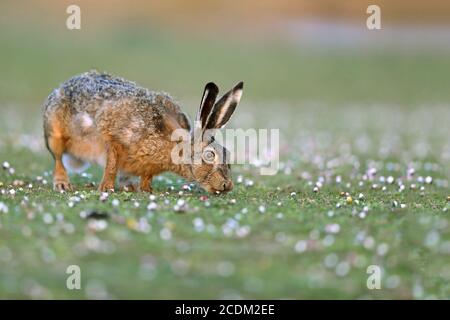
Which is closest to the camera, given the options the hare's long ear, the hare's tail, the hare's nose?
the hare's long ear

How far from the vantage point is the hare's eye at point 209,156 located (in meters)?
9.48

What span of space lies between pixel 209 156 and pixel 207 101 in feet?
2.58

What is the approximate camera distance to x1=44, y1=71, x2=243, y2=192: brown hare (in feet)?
31.0

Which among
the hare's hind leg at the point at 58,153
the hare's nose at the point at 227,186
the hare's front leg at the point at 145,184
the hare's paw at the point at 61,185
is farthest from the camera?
the hare's hind leg at the point at 58,153

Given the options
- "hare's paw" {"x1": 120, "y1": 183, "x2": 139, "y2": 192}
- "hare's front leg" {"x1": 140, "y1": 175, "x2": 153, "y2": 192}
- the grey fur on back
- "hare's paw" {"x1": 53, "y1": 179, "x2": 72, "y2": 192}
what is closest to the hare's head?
"hare's front leg" {"x1": 140, "y1": 175, "x2": 153, "y2": 192}

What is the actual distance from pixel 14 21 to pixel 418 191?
2705 cm

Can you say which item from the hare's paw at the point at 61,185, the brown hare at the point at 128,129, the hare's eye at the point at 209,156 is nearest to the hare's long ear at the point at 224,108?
the brown hare at the point at 128,129

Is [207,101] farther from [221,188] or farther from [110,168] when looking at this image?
[110,168]

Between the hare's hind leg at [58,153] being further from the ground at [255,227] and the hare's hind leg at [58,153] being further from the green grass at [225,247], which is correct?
the green grass at [225,247]

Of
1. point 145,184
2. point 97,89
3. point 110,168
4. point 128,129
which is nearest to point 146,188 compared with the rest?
point 145,184

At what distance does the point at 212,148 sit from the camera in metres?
9.51

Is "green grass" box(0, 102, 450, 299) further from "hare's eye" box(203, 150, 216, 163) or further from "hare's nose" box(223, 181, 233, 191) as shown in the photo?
"hare's eye" box(203, 150, 216, 163)

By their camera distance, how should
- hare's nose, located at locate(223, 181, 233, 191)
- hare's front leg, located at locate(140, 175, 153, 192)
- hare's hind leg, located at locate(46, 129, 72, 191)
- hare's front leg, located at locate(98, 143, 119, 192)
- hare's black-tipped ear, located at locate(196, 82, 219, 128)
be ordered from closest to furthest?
hare's black-tipped ear, located at locate(196, 82, 219, 128)
hare's nose, located at locate(223, 181, 233, 191)
hare's front leg, located at locate(98, 143, 119, 192)
hare's front leg, located at locate(140, 175, 153, 192)
hare's hind leg, located at locate(46, 129, 72, 191)
